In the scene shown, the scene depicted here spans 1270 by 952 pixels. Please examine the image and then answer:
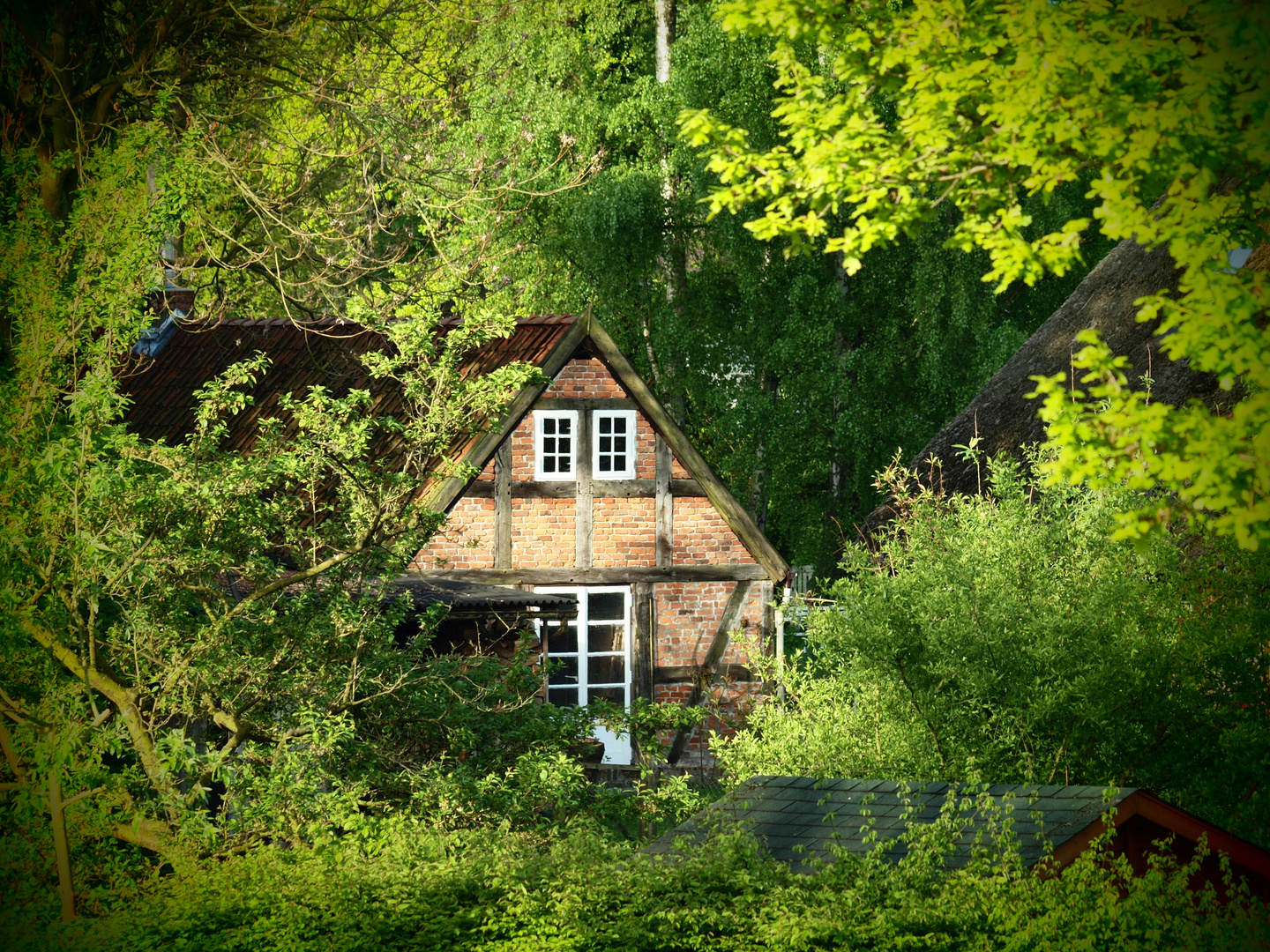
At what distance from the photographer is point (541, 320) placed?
16.8 meters

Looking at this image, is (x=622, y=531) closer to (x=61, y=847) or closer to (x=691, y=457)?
(x=691, y=457)

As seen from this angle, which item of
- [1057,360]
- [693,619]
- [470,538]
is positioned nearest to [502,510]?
[470,538]

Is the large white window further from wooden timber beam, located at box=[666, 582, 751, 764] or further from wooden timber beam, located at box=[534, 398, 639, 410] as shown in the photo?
wooden timber beam, located at box=[534, 398, 639, 410]

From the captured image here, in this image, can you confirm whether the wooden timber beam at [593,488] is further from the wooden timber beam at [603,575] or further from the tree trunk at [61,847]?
the tree trunk at [61,847]

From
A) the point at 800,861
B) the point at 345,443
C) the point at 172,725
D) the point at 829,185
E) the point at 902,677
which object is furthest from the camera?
the point at 902,677

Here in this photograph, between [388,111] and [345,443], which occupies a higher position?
[388,111]

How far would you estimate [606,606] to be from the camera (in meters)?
17.0

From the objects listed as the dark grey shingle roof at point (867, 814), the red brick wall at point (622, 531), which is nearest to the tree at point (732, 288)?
the red brick wall at point (622, 531)

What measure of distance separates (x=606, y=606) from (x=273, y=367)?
5.28m

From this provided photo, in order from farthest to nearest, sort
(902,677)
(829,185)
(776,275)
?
(776,275) → (902,677) → (829,185)

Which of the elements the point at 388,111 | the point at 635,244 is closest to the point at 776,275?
the point at 635,244

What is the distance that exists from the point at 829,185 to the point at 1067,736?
4653 millimetres

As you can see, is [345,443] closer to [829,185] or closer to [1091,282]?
[829,185]

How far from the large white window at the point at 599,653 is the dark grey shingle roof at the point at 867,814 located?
27.3ft
